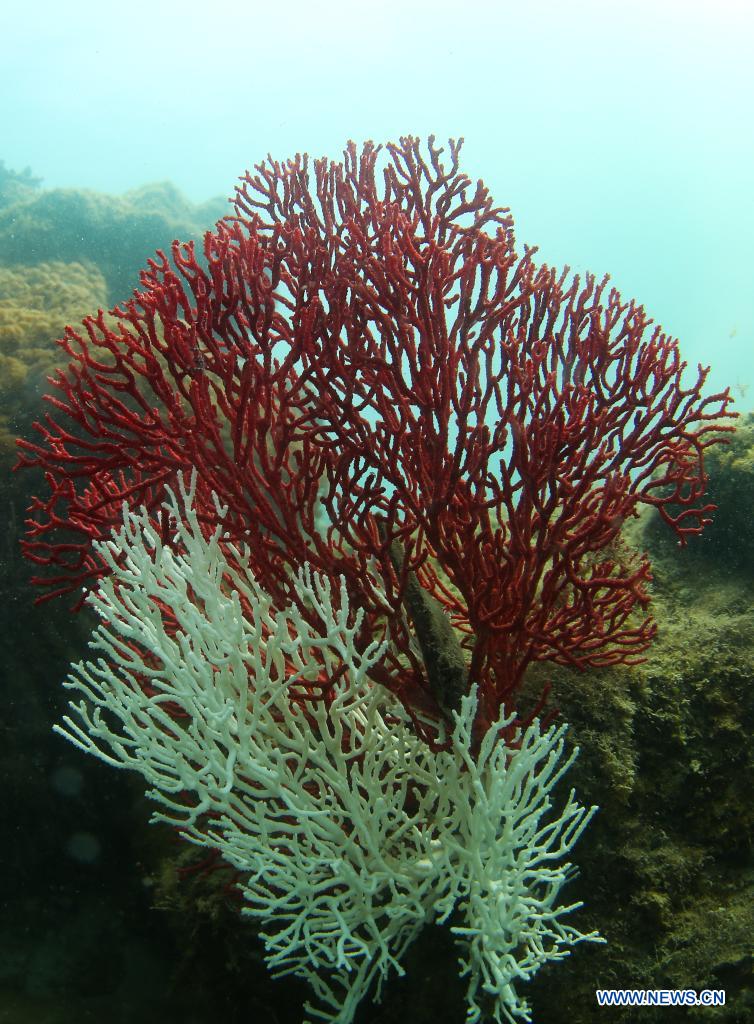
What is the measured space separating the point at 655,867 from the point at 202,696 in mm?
2490

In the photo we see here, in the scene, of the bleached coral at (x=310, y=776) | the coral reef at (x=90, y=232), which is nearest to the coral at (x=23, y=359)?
the bleached coral at (x=310, y=776)

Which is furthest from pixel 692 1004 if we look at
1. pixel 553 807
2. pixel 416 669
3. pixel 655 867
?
pixel 416 669

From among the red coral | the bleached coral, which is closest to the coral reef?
the red coral

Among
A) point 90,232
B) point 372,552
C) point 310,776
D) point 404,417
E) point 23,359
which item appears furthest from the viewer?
point 90,232

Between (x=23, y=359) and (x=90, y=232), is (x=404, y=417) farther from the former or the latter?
(x=90, y=232)

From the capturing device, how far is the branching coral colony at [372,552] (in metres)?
2.40

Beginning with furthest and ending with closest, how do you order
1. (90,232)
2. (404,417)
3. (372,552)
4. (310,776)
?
(90,232) → (372,552) → (404,417) → (310,776)

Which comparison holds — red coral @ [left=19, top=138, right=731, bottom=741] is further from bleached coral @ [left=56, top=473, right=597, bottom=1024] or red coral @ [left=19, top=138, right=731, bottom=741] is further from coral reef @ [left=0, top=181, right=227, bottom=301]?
coral reef @ [left=0, top=181, right=227, bottom=301]

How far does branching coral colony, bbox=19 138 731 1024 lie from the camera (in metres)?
2.40

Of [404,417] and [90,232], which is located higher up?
[90,232]

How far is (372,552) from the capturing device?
2.83 meters

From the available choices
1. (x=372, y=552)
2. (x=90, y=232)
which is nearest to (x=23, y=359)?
(x=372, y=552)

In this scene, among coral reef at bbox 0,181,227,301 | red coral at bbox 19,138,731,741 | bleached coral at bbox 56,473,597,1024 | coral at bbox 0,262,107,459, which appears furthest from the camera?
coral reef at bbox 0,181,227,301

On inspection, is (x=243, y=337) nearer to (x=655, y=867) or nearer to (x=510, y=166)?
(x=655, y=867)
